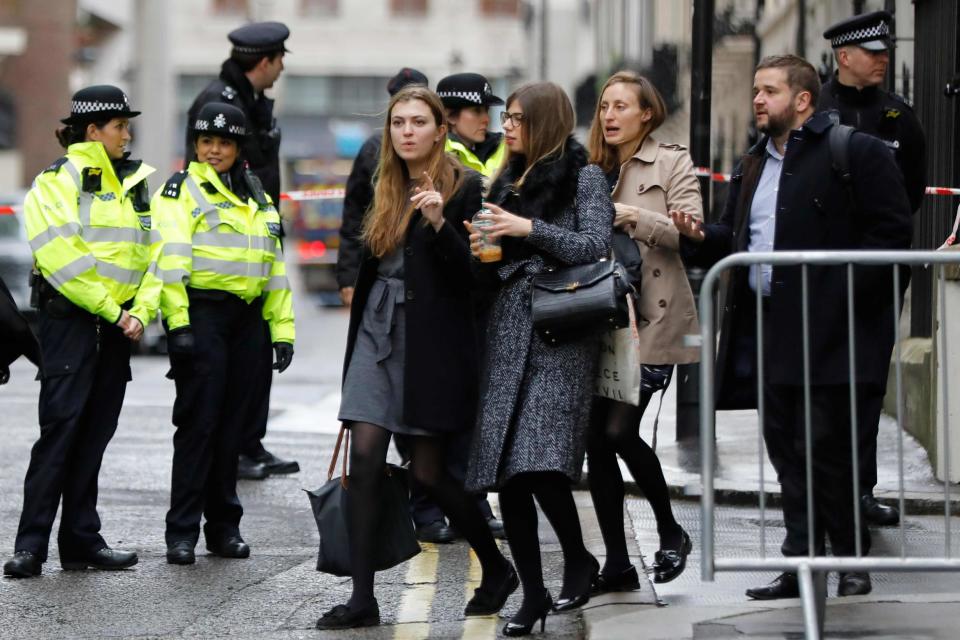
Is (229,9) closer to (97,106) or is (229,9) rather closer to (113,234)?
(97,106)

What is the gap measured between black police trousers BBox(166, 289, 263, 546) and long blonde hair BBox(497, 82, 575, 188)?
6.20 feet

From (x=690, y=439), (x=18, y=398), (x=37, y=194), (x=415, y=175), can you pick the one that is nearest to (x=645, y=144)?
(x=415, y=175)

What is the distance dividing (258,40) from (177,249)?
92.3 inches

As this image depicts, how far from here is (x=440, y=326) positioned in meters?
6.02

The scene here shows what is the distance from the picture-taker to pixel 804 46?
696 inches

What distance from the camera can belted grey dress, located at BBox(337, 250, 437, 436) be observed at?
6.01 m

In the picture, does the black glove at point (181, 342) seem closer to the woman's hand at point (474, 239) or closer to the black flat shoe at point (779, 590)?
the woman's hand at point (474, 239)

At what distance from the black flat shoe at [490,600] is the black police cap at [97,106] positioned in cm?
247

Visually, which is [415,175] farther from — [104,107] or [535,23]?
[535,23]

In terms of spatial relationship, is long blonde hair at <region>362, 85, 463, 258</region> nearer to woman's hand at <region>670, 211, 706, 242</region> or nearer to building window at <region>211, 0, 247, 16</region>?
woman's hand at <region>670, 211, 706, 242</region>

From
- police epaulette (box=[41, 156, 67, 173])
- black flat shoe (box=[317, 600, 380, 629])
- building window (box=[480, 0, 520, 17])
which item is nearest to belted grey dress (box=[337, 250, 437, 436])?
black flat shoe (box=[317, 600, 380, 629])

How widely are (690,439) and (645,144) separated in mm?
3779

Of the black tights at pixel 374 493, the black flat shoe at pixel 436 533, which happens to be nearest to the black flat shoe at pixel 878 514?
the black flat shoe at pixel 436 533

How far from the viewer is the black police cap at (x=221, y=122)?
24.3 feet
